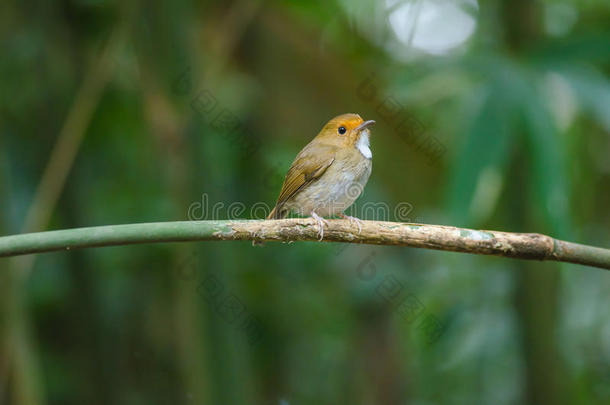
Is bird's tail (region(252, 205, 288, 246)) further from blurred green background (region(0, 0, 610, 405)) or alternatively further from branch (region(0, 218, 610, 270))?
branch (region(0, 218, 610, 270))

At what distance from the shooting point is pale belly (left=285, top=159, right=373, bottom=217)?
277 cm

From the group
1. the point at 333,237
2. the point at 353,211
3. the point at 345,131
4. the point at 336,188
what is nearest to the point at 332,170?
the point at 336,188

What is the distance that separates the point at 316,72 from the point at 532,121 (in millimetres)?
1545

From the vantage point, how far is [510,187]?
345cm

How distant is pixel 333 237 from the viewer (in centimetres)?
171

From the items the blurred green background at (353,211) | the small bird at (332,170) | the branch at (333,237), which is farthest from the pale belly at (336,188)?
the branch at (333,237)

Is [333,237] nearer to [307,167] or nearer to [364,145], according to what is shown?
[307,167]

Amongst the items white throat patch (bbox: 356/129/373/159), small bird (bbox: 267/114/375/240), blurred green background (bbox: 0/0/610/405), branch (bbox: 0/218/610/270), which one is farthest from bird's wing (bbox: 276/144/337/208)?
branch (bbox: 0/218/610/270)

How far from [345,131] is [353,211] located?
33.3 inches

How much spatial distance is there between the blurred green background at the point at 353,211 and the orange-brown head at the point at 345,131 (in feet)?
1.09

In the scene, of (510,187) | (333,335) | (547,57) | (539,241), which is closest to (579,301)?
(510,187)

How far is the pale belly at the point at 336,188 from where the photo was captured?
2773 mm

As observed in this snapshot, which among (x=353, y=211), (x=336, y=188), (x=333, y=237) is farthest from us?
(x=353, y=211)

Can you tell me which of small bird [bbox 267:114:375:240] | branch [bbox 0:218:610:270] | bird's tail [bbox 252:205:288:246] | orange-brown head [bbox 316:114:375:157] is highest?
orange-brown head [bbox 316:114:375:157]
